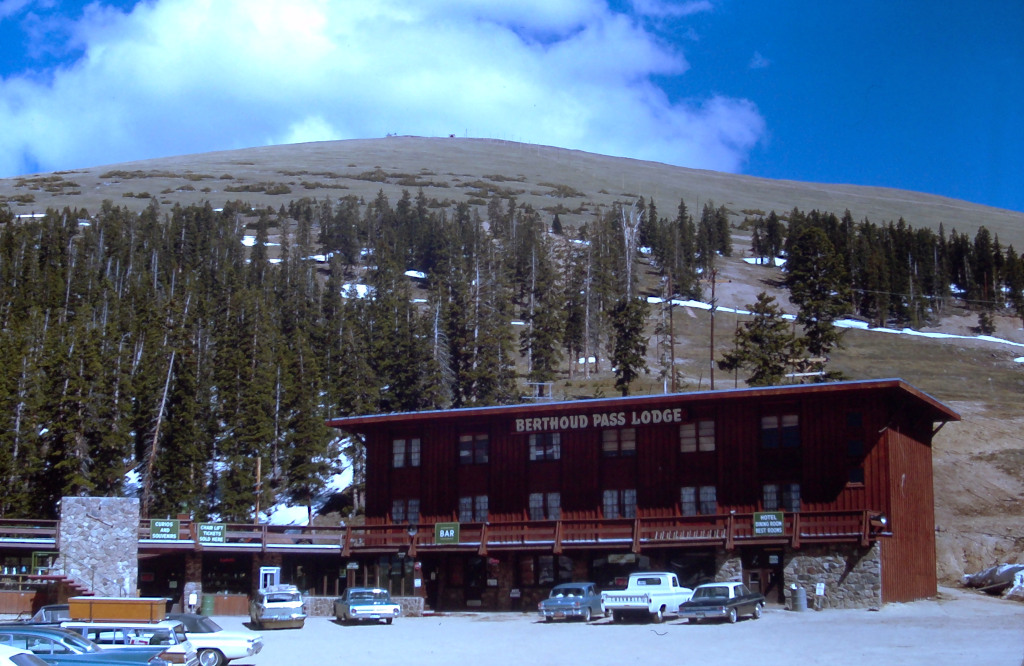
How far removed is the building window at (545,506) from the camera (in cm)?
4425

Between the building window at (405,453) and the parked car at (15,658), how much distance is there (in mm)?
33853

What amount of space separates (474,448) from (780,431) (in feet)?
45.4

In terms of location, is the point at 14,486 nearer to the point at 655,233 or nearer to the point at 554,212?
the point at 655,233

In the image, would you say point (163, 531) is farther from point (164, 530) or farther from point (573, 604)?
point (573, 604)

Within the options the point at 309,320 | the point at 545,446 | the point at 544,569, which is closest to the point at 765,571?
the point at 544,569

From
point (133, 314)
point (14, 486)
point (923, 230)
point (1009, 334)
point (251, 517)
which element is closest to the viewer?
point (14, 486)

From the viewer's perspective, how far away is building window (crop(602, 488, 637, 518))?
42969mm

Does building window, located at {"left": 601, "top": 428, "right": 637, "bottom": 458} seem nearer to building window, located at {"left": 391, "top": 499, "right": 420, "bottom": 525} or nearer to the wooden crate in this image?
building window, located at {"left": 391, "top": 499, "right": 420, "bottom": 525}

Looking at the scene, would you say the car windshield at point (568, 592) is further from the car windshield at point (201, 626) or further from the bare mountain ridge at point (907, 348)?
the bare mountain ridge at point (907, 348)

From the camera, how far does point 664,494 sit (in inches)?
1668

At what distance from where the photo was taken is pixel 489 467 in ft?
151

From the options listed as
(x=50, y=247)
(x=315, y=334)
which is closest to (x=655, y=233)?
(x=315, y=334)

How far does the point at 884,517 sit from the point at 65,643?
28.4m

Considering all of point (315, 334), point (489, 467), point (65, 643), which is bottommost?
point (65, 643)
